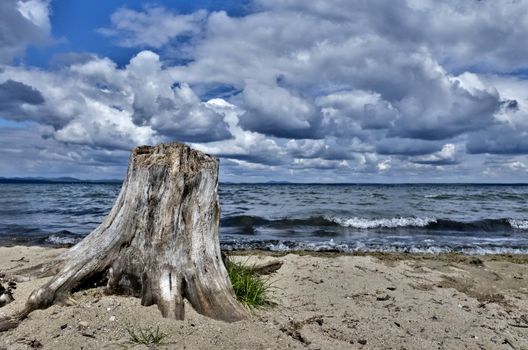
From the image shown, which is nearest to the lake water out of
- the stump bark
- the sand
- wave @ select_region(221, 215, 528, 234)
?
wave @ select_region(221, 215, 528, 234)

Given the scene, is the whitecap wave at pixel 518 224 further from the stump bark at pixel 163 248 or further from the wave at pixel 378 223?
the stump bark at pixel 163 248

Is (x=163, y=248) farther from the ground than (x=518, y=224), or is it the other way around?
(x=163, y=248)

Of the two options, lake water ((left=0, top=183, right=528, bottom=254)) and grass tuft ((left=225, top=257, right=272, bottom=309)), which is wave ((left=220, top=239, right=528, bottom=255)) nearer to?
lake water ((left=0, top=183, right=528, bottom=254))

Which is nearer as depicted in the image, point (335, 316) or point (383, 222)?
point (335, 316)

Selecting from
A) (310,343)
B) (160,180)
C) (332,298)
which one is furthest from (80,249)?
(332,298)

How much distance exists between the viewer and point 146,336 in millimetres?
4363

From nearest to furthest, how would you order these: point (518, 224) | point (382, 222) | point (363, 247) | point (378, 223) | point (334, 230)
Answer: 1. point (363, 247)
2. point (334, 230)
3. point (378, 223)
4. point (382, 222)
5. point (518, 224)

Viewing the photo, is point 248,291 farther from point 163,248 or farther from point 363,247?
point 363,247

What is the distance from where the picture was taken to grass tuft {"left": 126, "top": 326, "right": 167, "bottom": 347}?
4.27 m

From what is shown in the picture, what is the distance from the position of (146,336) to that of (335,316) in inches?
100

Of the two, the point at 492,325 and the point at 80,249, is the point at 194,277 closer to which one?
the point at 80,249

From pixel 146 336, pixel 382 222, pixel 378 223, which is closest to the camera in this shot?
pixel 146 336

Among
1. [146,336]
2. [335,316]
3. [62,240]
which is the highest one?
[146,336]

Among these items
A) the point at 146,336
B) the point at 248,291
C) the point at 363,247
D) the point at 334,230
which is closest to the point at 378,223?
the point at 334,230
